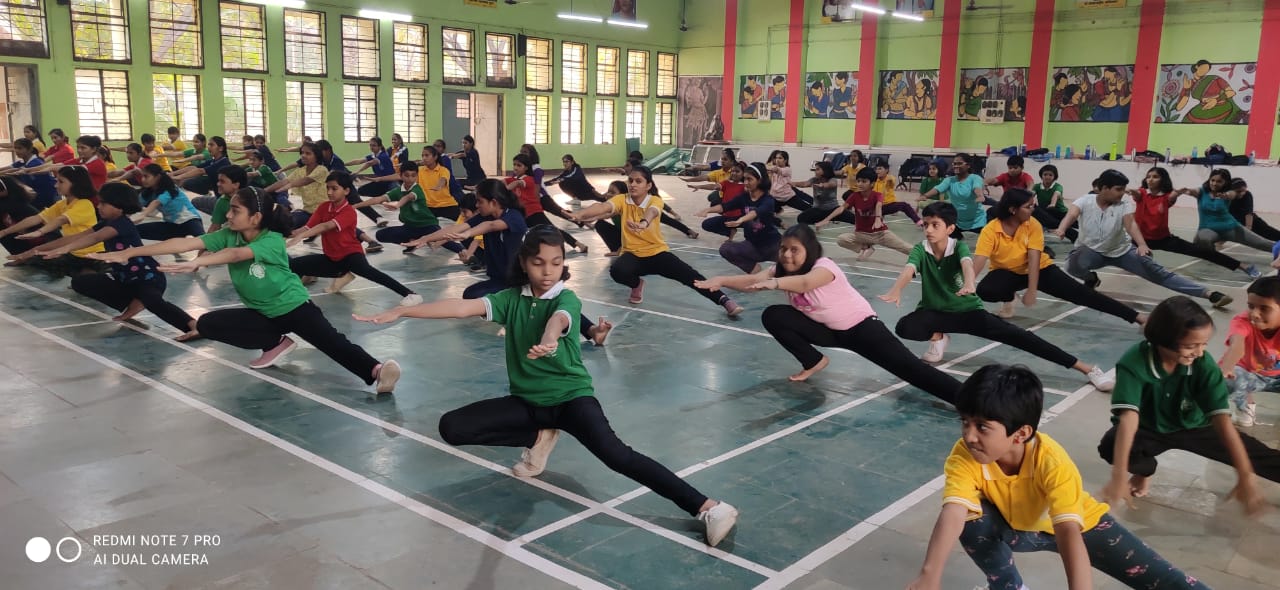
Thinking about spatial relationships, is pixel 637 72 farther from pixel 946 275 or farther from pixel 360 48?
pixel 946 275

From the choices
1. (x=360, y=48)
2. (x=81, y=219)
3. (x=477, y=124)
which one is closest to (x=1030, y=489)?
(x=81, y=219)

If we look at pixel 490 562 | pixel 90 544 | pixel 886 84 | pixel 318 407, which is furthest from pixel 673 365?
pixel 886 84

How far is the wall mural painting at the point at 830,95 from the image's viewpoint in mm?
28484

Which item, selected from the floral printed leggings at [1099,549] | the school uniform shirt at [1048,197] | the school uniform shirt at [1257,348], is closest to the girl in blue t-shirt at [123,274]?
the floral printed leggings at [1099,549]

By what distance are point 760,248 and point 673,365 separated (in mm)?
3705

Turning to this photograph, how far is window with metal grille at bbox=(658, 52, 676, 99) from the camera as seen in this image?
3259 cm

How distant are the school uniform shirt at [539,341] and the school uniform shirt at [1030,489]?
1.86 meters

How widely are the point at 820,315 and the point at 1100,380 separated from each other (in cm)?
202

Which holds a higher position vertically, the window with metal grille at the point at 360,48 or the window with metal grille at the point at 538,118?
the window with metal grille at the point at 360,48

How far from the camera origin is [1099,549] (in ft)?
10.00

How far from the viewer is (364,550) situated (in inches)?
155

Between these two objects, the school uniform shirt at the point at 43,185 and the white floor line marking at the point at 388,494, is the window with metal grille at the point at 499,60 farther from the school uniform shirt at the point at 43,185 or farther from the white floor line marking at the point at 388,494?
the white floor line marking at the point at 388,494

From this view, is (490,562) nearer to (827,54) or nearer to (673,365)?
(673,365)

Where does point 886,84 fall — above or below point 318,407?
above
